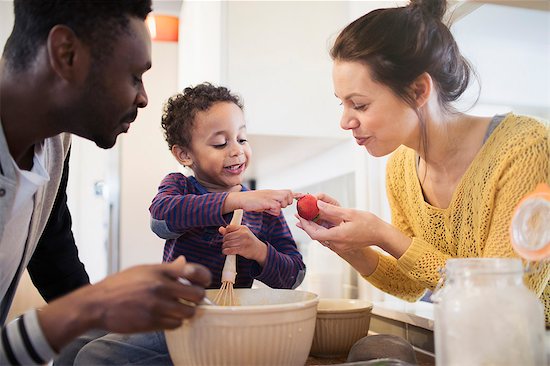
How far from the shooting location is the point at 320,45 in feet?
4.39

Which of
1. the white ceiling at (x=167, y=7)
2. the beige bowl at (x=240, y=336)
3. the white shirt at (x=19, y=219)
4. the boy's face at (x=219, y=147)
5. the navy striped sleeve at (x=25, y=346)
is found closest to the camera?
the navy striped sleeve at (x=25, y=346)

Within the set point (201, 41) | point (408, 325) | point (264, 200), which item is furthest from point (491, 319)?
point (201, 41)

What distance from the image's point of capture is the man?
53 centimetres

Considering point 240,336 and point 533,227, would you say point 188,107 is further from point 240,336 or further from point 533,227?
point 533,227

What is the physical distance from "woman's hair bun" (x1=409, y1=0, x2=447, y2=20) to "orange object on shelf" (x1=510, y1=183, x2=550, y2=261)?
329 mm

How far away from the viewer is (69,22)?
2.16ft

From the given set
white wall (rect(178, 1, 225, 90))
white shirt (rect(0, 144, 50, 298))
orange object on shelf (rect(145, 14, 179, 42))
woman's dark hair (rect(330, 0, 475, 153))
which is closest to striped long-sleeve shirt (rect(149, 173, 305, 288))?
white shirt (rect(0, 144, 50, 298))

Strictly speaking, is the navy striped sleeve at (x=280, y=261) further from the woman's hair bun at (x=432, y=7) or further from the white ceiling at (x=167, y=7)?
the white ceiling at (x=167, y=7)

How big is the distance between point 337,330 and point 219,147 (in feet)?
1.21

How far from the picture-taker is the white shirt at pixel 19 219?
0.74 m

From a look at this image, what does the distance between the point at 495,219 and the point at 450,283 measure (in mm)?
223

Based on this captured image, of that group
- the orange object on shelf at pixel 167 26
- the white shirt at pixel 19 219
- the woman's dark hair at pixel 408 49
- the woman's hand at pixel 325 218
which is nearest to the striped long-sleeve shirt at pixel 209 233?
the woman's hand at pixel 325 218

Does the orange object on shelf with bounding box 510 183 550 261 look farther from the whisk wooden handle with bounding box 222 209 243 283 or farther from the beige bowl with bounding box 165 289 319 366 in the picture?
the whisk wooden handle with bounding box 222 209 243 283

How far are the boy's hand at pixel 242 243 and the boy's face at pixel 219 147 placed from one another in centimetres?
12
